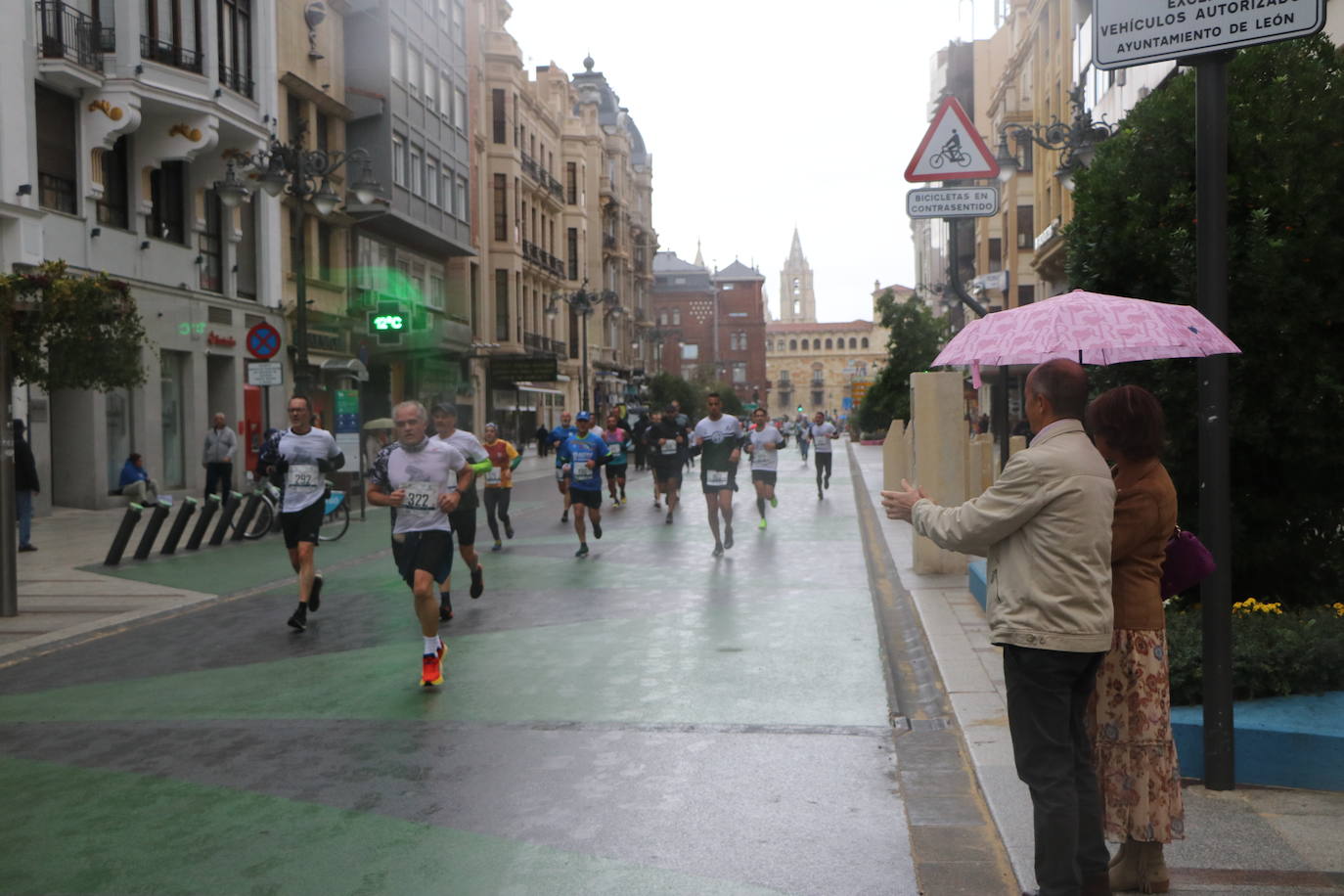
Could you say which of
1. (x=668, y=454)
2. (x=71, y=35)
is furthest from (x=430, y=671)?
(x=71, y=35)

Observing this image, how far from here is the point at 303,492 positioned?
10.4 metres

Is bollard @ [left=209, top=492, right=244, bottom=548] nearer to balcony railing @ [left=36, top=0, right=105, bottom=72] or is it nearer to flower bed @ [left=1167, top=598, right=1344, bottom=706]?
balcony railing @ [left=36, top=0, right=105, bottom=72]

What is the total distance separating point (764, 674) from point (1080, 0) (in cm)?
3302

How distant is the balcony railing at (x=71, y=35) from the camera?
72.6 feet

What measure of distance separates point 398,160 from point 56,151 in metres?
15.8

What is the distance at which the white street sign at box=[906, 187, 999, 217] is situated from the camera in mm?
9094

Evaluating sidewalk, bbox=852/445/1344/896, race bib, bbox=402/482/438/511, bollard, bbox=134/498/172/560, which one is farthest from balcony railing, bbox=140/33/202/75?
sidewalk, bbox=852/445/1344/896

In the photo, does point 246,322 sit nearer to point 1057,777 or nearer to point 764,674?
point 764,674

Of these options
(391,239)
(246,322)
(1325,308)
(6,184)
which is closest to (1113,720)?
(1325,308)

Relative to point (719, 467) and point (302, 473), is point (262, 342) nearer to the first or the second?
point (719, 467)

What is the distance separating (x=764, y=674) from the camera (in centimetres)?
816

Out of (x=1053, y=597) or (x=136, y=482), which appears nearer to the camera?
(x=1053, y=597)

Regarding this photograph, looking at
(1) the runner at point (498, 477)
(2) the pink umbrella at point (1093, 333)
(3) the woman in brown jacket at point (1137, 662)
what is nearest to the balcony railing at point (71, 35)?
(1) the runner at point (498, 477)

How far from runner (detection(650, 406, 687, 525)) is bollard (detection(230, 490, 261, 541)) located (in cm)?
601
